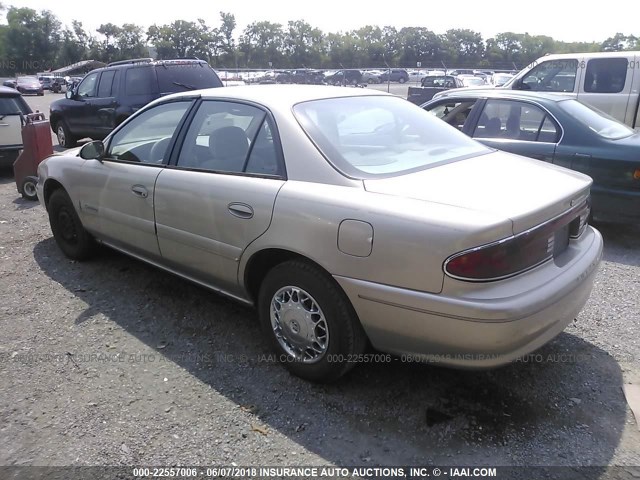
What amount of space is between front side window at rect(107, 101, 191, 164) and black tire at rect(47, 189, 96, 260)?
0.90m

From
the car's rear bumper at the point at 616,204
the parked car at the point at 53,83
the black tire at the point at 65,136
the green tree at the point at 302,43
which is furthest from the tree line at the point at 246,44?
the car's rear bumper at the point at 616,204

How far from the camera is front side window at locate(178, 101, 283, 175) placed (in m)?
3.12

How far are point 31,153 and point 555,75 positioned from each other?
27.5ft

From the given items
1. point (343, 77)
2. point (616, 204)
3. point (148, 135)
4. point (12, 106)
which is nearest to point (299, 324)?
point (148, 135)

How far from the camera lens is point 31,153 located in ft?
23.9

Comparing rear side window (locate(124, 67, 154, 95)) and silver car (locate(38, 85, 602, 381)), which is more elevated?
rear side window (locate(124, 67, 154, 95))

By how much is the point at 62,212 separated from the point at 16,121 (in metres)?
5.22

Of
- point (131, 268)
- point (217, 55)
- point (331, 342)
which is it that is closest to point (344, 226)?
point (331, 342)

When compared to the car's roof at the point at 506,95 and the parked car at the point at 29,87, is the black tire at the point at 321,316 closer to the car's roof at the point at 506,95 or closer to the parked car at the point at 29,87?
the car's roof at the point at 506,95

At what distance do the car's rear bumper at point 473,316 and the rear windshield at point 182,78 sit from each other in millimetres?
8296

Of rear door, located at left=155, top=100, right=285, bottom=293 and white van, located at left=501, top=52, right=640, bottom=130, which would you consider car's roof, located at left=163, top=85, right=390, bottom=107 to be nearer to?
rear door, located at left=155, top=100, right=285, bottom=293

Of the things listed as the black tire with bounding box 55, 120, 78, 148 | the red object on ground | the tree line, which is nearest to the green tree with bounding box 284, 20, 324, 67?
the tree line

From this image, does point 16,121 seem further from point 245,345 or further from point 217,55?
point 217,55

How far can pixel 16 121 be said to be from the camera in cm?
896
